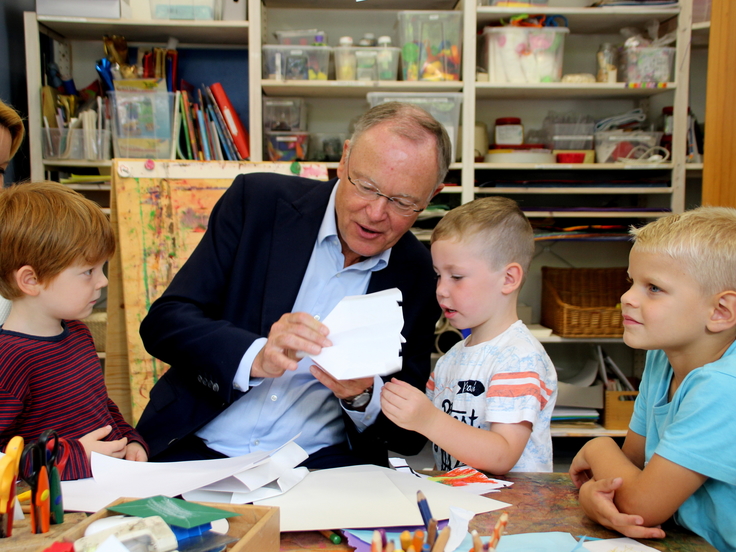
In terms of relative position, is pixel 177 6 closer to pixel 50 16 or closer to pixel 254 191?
pixel 50 16

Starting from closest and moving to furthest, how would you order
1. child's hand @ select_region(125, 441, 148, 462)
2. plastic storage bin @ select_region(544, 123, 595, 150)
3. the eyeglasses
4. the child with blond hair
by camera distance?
the child with blond hair, child's hand @ select_region(125, 441, 148, 462), the eyeglasses, plastic storage bin @ select_region(544, 123, 595, 150)

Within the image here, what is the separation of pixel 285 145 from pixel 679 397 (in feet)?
7.80

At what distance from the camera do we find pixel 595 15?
288cm

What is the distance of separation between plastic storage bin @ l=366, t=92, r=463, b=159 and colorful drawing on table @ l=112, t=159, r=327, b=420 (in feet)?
3.05

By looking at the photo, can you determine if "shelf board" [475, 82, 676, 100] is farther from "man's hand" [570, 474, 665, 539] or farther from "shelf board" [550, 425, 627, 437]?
"man's hand" [570, 474, 665, 539]

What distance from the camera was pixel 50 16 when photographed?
8.96 feet

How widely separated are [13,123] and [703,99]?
3.35m

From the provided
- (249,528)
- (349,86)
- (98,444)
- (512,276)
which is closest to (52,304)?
(98,444)

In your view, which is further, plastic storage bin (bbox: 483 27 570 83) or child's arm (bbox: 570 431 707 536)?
plastic storage bin (bbox: 483 27 570 83)

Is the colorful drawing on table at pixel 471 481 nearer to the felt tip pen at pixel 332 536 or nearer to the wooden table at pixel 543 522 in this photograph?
the wooden table at pixel 543 522

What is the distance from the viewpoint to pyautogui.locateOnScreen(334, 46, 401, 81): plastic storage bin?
9.29ft

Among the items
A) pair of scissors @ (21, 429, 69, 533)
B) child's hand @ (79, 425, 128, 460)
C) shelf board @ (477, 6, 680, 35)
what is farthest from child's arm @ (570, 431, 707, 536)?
shelf board @ (477, 6, 680, 35)

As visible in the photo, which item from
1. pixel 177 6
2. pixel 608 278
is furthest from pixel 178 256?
pixel 608 278

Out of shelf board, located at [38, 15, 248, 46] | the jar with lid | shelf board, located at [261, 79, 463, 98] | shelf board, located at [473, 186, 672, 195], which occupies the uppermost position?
shelf board, located at [38, 15, 248, 46]
